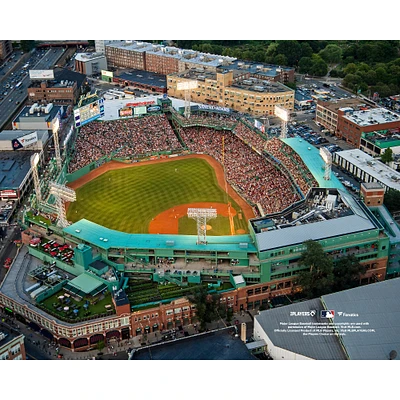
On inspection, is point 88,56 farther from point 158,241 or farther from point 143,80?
point 158,241

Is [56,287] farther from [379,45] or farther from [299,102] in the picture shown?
[379,45]

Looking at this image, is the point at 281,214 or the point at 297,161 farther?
the point at 297,161

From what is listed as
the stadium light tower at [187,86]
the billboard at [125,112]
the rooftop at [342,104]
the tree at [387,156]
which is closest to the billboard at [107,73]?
the billboard at [125,112]

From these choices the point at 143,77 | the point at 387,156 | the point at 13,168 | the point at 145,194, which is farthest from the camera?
the point at 143,77

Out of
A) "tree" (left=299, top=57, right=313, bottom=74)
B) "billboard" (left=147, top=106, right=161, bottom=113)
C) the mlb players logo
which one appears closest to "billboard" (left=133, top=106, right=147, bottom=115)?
"billboard" (left=147, top=106, right=161, bottom=113)

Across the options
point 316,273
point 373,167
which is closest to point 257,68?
point 373,167

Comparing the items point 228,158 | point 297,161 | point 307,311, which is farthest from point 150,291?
point 228,158

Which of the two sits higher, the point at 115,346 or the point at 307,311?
the point at 307,311
